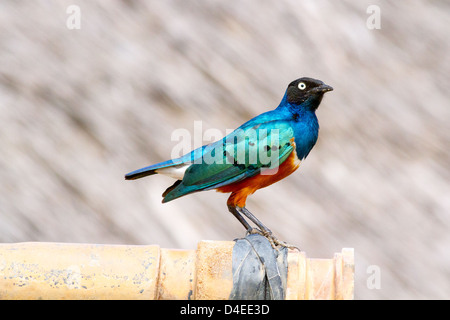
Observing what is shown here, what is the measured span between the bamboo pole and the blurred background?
5.94 ft

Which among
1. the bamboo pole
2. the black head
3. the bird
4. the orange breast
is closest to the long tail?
the bird

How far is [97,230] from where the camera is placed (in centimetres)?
481

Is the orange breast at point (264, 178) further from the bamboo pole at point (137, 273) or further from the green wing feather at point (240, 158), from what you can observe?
the bamboo pole at point (137, 273)

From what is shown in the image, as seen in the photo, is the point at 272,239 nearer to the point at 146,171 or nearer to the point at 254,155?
the point at 254,155

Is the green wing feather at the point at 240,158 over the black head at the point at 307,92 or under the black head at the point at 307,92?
under

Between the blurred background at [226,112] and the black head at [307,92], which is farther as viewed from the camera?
the blurred background at [226,112]

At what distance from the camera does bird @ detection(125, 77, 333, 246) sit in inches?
128

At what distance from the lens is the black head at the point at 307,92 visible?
337cm

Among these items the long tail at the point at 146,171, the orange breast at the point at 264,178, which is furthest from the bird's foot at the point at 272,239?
the long tail at the point at 146,171

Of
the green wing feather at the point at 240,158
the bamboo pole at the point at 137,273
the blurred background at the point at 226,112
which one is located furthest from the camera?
the blurred background at the point at 226,112

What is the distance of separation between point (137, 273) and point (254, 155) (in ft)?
2.62

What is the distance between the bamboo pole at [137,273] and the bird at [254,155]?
37 centimetres

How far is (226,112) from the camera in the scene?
196 inches

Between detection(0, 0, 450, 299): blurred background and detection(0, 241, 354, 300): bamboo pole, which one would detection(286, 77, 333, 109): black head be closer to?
detection(0, 241, 354, 300): bamboo pole
